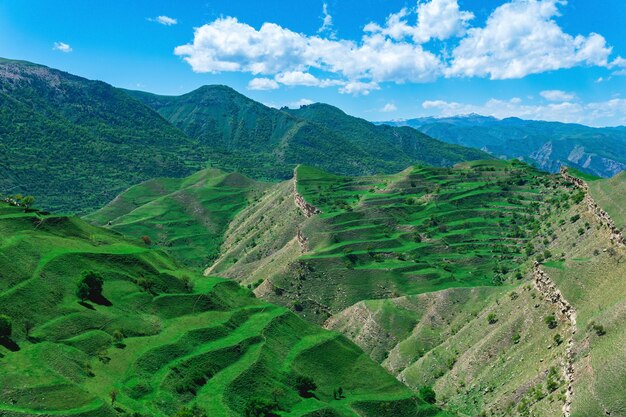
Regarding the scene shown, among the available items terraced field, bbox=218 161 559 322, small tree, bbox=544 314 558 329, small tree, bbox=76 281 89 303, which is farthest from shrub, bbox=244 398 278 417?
terraced field, bbox=218 161 559 322

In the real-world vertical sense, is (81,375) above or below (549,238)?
below

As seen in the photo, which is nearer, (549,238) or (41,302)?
(41,302)

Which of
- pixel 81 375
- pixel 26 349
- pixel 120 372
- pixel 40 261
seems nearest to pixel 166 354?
pixel 120 372

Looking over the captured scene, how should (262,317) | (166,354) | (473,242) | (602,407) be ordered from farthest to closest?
(473,242)
(262,317)
(166,354)
(602,407)

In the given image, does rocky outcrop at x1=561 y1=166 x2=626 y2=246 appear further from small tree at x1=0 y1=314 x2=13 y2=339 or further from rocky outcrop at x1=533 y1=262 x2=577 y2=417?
small tree at x1=0 y1=314 x2=13 y2=339

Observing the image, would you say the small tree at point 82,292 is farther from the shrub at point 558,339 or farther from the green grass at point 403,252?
Answer: the shrub at point 558,339

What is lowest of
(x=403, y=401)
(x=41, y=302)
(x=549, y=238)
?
(x=403, y=401)

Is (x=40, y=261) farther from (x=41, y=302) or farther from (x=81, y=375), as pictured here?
(x=81, y=375)

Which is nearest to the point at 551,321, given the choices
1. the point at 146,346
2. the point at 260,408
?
the point at 260,408

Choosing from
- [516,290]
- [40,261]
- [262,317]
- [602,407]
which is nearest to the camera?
[602,407]
